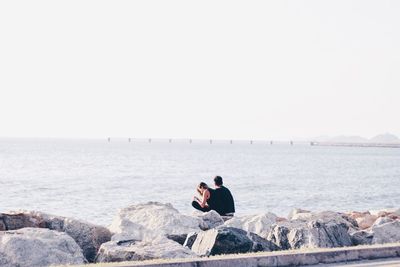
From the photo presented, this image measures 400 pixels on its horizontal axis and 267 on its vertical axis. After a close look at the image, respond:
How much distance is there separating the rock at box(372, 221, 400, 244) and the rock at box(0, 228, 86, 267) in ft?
19.0

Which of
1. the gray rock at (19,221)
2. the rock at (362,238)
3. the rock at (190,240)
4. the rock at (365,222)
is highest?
the gray rock at (19,221)

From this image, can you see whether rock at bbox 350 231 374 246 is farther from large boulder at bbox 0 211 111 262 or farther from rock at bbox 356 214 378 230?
large boulder at bbox 0 211 111 262

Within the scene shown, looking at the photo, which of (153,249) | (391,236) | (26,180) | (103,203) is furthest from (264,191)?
(153,249)

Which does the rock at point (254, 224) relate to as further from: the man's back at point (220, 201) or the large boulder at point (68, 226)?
the large boulder at point (68, 226)

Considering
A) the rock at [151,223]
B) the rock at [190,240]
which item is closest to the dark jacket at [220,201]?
the rock at [151,223]

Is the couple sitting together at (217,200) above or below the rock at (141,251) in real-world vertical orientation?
above

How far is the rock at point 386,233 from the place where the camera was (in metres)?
14.1

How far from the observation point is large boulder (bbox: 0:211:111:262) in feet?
42.1

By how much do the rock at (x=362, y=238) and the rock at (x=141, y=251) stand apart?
3.89 meters

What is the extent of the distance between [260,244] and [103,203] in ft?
97.1

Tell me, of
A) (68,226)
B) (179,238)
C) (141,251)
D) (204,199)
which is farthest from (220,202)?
(141,251)

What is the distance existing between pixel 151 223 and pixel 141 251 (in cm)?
300

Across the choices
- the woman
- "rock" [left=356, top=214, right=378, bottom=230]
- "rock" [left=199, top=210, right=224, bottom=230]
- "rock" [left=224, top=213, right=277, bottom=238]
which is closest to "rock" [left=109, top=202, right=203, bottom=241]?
"rock" [left=199, top=210, right=224, bottom=230]

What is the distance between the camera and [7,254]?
10609 millimetres
